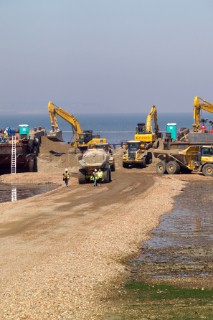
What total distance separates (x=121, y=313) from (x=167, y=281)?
129 inches

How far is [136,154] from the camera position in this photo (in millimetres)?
54969

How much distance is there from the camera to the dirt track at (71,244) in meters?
15.7

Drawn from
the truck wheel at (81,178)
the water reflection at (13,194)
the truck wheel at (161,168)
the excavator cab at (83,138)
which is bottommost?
the water reflection at (13,194)

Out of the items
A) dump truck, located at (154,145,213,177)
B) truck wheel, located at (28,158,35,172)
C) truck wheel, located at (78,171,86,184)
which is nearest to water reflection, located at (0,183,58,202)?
truck wheel, located at (78,171,86,184)

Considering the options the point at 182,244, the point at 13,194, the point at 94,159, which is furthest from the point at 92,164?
the point at 182,244

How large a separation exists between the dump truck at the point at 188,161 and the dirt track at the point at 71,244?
7.56m

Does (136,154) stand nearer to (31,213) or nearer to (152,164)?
(152,164)

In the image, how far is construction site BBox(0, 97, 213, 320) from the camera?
15633mm

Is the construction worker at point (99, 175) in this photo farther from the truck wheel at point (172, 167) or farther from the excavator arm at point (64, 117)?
the excavator arm at point (64, 117)

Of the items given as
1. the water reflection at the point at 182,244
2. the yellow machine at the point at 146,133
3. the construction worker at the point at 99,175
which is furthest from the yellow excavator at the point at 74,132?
the water reflection at the point at 182,244

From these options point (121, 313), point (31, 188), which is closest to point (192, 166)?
point (31, 188)

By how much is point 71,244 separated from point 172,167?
28.5 m

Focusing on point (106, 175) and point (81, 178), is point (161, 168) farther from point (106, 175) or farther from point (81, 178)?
point (81, 178)

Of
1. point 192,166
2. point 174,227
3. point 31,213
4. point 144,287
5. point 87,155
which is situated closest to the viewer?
point 144,287
